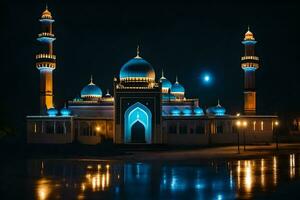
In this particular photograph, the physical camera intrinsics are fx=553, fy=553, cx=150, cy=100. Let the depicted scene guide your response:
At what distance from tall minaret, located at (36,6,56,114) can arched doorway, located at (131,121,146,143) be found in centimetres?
937

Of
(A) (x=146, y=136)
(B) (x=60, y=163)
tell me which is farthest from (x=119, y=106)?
(B) (x=60, y=163)

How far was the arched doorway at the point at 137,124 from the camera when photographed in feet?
160

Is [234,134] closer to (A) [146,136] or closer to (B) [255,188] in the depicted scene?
(A) [146,136]

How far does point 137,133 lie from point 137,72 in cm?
555

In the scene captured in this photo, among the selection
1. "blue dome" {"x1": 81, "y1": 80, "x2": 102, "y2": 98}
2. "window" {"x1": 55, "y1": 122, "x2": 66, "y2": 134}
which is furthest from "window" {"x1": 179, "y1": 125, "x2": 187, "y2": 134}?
"window" {"x1": 55, "y1": 122, "x2": 66, "y2": 134}

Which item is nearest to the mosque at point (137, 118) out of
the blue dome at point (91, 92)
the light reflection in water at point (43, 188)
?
the blue dome at point (91, 92)

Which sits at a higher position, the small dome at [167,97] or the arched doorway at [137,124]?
the small dome at [167,97]

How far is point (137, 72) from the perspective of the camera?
50.1 m

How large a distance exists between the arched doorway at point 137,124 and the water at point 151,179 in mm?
Result: 17186

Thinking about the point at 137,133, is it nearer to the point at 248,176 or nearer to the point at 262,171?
the point at 262,171

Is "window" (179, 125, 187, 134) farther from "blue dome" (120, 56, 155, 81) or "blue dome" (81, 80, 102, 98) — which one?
"blue dome" (81, 80, 102, 98)

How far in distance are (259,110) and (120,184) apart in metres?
51.6

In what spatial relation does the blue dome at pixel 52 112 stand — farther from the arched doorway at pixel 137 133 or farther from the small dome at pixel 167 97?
the small dome at pixel 167 97

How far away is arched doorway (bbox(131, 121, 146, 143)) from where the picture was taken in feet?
161
